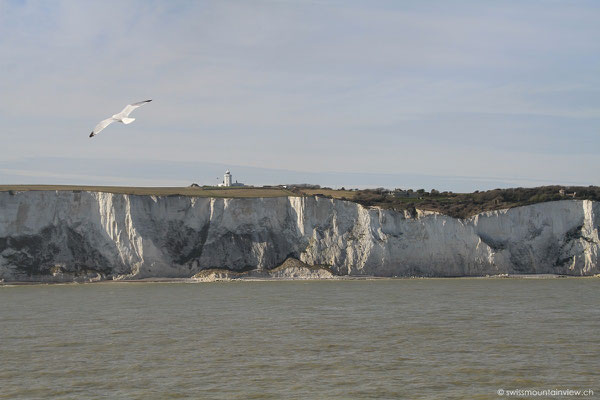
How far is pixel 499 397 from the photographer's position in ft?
52.3

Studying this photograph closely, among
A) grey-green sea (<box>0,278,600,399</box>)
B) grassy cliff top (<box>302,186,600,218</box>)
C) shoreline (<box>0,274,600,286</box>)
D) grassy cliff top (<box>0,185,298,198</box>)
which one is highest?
grassy cliff top (<box>0,185,298,198</box>)

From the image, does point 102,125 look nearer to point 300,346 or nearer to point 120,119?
point 120,119

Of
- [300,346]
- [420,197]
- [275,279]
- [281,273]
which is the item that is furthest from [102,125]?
[420,197]

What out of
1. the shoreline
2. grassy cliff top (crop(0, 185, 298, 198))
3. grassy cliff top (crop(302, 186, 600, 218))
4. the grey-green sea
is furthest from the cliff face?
the grey-green sea

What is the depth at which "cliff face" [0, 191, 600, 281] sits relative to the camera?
58.9 m

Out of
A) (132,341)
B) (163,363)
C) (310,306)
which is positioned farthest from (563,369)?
(310,306)

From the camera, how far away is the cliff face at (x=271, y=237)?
5891cm

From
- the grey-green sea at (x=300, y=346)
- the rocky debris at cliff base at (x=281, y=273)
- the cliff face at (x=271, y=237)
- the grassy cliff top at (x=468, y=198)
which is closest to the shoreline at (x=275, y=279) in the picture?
the rocky debris at cliff base at (x=281, y=273)

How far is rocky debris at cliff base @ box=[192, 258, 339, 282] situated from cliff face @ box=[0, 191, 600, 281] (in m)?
0.76

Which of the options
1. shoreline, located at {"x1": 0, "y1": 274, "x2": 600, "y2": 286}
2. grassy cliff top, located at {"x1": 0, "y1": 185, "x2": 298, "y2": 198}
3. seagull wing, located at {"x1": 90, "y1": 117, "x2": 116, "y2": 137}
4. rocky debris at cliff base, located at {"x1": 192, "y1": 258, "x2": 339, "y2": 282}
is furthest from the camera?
grassy cliff top, located at {"x1": 0, "y1": 185, "x2": 298, "y2": 198}

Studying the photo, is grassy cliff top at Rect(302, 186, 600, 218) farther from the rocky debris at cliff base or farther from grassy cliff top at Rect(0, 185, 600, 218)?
the rocky debris at cliff base

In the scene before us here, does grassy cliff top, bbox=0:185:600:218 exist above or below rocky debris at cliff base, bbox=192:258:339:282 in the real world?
above

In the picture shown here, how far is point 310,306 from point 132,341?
40.6 feet

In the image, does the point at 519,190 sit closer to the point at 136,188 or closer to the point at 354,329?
the point at 136,188
